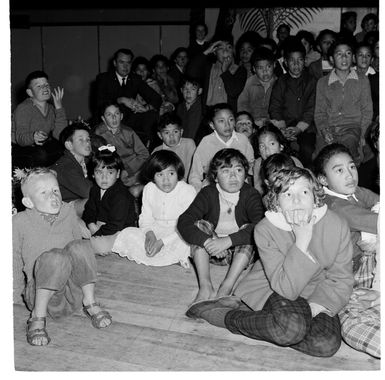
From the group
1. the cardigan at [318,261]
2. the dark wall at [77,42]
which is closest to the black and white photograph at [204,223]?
the cardigan at [318,261]

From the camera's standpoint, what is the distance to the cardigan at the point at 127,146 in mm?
4188

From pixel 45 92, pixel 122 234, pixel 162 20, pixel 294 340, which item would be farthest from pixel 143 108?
pixel 294 340

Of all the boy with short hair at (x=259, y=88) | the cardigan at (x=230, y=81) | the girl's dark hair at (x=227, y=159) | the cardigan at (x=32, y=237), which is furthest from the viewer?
the cardigan at (x=230, y=81)

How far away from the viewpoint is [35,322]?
225cm

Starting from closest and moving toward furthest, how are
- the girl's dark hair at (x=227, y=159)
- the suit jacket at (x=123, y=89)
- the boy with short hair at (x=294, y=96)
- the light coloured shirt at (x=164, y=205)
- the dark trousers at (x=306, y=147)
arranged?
the girl's dark hair at (x=227, y=159)
the light coloured shirt at (x=164, y=205)
the dark trousers at (x=306, y=147)
the boy with short hair at (x=294, y=96)
the suit jacket at (x=123, y=89)

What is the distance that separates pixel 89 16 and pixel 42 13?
66cm

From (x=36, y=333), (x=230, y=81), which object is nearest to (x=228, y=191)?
(x=36, y=333)

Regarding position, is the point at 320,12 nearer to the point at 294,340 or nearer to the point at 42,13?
the point at 42,13

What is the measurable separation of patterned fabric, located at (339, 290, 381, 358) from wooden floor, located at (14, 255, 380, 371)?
0.15 feet

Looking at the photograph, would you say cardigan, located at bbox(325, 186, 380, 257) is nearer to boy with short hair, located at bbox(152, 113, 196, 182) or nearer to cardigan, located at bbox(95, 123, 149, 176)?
boy with short hair, located at bbox(152, 113, 196, 182)

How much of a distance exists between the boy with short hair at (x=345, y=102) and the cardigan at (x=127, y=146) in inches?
52.9

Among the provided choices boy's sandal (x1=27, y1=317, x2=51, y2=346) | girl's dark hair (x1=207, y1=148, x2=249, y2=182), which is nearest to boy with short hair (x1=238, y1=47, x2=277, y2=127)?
girl's dark hair (x1=207, y1=148, x2=249, y2=182)

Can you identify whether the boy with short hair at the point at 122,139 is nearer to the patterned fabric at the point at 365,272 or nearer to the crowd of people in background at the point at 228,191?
the crowd of people in background at the point at 228,191

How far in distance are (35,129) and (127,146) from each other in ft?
2.23
